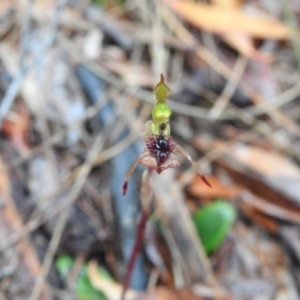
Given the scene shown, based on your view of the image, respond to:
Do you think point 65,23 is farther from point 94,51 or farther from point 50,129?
point 50,129

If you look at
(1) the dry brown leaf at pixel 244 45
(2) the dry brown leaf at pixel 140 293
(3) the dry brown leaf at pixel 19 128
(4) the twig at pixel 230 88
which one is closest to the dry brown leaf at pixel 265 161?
(4) the twig at pixel 230 88

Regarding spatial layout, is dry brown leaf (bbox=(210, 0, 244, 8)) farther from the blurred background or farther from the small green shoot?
the small green shoot

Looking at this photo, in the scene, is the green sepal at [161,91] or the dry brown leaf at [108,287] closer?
the green sepal at [161,91]

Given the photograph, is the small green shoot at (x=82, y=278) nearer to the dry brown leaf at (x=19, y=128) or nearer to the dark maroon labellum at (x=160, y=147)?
the dry brown leaf at (x=19, y=128)

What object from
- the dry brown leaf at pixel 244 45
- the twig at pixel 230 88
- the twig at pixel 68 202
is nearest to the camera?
the twig at pixel 68 202

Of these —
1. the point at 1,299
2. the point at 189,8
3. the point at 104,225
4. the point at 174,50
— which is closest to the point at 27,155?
the point at 104,225

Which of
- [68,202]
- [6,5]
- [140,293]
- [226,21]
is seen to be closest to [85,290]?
[140,293]

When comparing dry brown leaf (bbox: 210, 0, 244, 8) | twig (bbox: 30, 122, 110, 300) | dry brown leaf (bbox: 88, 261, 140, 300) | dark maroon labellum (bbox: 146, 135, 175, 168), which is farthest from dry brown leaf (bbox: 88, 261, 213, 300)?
dry brown leaf (bbox: 210, 0, 244, 8)
